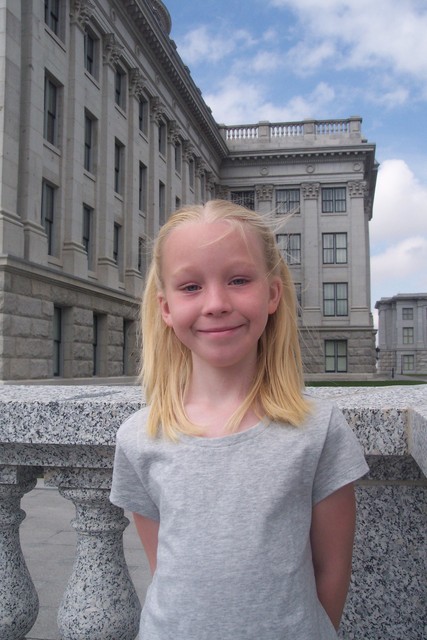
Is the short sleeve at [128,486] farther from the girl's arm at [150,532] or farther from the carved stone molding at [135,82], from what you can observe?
the carved stone molding at [135,82]

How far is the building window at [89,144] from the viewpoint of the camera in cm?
2472

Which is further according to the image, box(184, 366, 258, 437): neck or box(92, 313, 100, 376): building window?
box(92, 313, 100, 376): building window

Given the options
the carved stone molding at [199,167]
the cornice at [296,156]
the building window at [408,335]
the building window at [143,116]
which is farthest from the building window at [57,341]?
the building window at [408,335]

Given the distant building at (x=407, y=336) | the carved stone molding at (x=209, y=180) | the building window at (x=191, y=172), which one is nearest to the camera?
the building window at (x=191, y=172)

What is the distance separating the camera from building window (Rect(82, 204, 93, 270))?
2447 cm

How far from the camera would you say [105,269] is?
81.8 ft

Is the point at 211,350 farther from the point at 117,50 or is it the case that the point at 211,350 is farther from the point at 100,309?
the point at 117,50

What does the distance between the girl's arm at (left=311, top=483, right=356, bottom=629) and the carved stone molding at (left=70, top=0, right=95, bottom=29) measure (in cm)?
2480

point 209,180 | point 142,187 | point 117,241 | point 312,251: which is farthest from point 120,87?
point 312,251

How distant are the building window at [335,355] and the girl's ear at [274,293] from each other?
4275 centimetres

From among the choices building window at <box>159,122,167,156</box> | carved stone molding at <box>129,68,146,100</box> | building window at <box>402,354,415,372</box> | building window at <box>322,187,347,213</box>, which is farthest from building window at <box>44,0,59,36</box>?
building window at <box>402,354,415,372</box>

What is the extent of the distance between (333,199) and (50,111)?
94.3 feet

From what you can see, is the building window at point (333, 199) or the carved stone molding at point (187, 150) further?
the building window at point (333, 199)

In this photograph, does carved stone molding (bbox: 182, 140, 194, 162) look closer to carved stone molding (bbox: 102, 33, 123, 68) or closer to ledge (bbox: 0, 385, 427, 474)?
carved stone molding (bbox: 102, 33, 123, 68)
